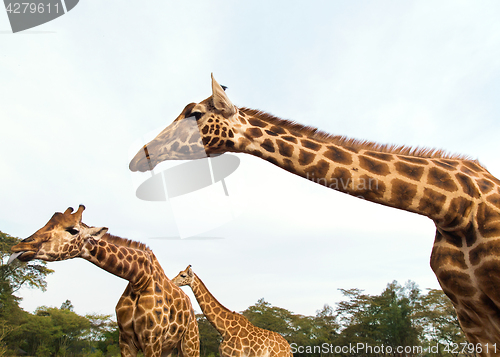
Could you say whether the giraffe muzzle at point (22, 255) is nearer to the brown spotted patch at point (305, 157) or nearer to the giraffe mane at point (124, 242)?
the giraffe mane at point (124, 242)

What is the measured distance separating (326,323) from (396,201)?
4469 centimetres

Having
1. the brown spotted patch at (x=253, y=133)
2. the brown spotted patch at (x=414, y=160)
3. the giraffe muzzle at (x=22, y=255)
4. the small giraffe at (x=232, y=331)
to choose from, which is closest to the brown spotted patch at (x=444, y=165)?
the brown spotted patch at (x=414, y=160)

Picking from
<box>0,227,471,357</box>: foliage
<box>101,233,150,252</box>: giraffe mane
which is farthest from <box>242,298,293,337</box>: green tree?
<box>101,233,150,252</box>: giraffe mane

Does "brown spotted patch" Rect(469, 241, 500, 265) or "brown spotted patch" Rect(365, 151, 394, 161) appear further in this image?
"brown spotted patch" Rect(365, 151, 394, 161)

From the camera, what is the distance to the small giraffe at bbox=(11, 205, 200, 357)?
19.3 feet

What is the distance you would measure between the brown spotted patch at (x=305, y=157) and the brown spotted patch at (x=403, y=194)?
85 cm

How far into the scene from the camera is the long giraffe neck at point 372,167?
2.81m

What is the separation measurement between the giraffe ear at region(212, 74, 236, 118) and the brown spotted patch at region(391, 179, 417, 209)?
195 centimetres

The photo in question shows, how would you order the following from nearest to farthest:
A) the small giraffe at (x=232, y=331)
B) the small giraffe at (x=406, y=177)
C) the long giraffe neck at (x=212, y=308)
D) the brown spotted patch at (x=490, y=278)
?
the brown spotted patch at (x=490, y=278) < the small giraffe at (x=406, y=177) < the small giraffe at (x=232, y=331) < the long giraffe neck at (x=212, y=308)

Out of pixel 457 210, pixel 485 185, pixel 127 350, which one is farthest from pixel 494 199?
pixel 127 350

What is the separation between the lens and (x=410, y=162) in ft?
10.1

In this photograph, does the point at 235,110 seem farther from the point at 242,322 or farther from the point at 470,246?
the point at 242,322

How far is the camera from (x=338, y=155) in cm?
313

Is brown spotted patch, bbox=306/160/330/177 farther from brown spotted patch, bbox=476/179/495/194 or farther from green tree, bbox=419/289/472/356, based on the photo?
green tree, bbox=419/289/472/356
